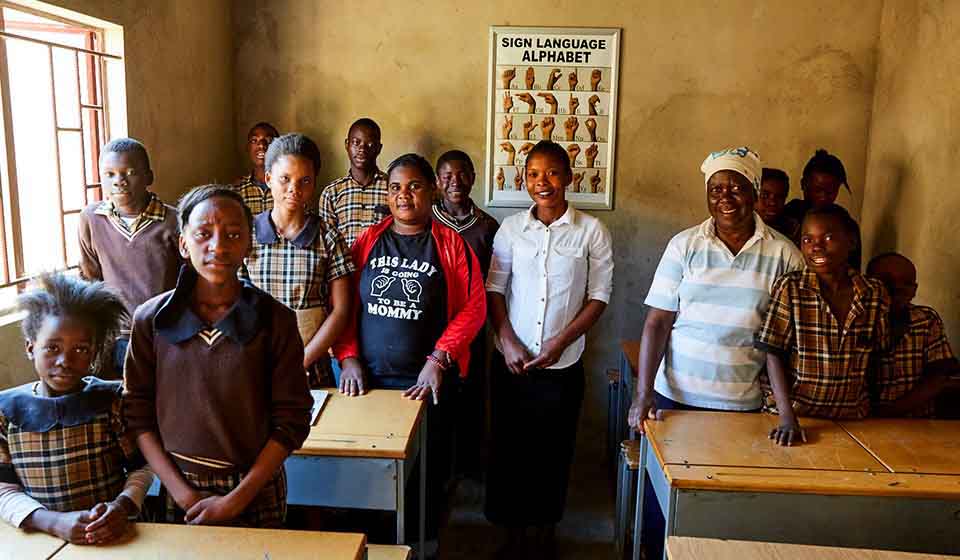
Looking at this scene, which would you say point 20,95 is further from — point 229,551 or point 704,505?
point 704,505

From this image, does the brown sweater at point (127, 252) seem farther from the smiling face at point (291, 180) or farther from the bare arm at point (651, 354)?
the bare arm at point (651, 354)

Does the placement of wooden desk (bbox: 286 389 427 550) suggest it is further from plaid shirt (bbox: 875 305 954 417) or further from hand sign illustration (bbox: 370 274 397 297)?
plaid shirt (bbox: 875 305 954 417)

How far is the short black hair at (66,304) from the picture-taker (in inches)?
62.8

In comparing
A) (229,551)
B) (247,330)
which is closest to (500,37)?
(247,330)

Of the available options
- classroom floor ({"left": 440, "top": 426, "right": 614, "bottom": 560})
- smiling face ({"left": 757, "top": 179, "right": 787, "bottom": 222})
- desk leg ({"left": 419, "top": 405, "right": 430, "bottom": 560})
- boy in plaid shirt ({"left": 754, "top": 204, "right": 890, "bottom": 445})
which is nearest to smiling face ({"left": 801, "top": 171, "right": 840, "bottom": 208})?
smiling face ({"left": 757, "top": 179, "right": 787, "bottom": 222})

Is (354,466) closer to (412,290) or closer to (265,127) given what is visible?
(412,290)

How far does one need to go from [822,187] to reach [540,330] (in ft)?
5.85

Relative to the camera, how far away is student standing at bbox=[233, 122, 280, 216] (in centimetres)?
392

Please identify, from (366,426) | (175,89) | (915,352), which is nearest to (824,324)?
(915,352)

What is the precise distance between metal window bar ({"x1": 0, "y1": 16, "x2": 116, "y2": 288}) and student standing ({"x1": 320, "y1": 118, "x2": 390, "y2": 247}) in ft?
3.70

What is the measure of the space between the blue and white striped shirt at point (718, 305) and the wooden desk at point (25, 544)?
5.97 ft

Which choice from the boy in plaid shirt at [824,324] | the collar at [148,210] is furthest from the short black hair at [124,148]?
the boy in plaid shirt at [824,324]

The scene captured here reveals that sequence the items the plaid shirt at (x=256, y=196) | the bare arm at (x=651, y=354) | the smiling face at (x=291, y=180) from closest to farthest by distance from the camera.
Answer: the smiling face at (x=291, y=180)
the bare arm at (x=651, y=354)
the plaid shirt at (x=256, y=196)

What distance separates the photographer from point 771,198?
11.2 ft
